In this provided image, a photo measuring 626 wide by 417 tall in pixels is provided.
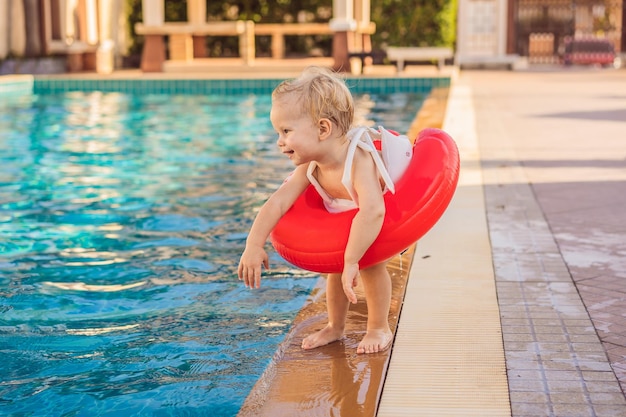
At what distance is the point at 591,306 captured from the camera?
10.4 feet

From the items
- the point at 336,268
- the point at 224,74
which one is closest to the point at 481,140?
the point at 336,268

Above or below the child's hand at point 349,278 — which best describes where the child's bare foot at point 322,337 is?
below

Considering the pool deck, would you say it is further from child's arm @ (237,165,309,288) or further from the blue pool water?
the blue pool water

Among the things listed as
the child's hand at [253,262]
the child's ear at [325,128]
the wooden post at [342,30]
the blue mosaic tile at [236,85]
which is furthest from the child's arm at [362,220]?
the wooden post at [342,30]

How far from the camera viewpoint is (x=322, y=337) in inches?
116

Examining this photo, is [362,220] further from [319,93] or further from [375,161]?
[319,93]

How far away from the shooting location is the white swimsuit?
274 centimetres

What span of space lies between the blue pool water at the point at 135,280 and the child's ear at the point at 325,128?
82 centimetres

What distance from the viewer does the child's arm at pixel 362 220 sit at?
2664 millimetres

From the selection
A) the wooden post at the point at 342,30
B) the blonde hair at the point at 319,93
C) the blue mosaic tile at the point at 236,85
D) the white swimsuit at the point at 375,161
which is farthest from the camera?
the wooden post at the point at 342,30

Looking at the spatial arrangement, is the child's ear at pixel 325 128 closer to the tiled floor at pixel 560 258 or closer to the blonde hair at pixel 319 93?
the blonde hair at pixel 319 93

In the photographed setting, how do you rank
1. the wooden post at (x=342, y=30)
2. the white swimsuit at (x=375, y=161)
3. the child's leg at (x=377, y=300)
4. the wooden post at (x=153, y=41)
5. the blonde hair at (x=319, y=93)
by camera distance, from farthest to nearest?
the wooden post at (x=153, y=41), the wooden post at (x=342, y=30), the child's leg at (x=377, y=300), the white swimsuit at (x=375, y=161), the blonde hair at (x=319, y=93)

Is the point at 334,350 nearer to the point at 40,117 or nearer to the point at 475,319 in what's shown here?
the point at 475,319

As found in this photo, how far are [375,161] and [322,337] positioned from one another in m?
0.60
